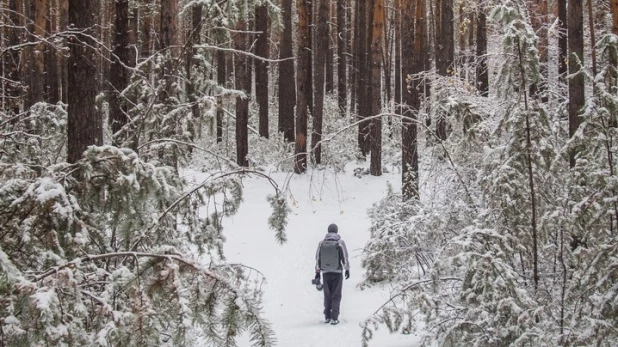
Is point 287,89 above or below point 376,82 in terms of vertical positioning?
above

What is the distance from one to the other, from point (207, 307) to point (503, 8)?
11.6 feet

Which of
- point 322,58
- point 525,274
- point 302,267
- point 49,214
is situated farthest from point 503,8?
point 322,58

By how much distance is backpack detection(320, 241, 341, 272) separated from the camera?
32.4 feet

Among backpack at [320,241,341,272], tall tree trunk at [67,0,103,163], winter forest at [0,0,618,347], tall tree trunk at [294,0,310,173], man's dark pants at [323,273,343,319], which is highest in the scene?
tall tree trunk at [294,0,310,173]

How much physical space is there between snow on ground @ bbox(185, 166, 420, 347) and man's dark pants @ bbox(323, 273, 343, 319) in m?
0.22

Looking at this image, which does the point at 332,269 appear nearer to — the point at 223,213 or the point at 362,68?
the point at 223,213

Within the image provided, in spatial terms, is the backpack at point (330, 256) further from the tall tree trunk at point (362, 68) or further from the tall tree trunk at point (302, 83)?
the tall tree trunk at point (362, 68)

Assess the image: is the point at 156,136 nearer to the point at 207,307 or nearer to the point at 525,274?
the point at 207,307

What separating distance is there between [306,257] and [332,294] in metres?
3.77

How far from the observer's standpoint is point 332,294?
32.2 ft

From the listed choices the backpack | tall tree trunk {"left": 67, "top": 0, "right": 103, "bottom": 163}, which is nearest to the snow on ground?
the backpack

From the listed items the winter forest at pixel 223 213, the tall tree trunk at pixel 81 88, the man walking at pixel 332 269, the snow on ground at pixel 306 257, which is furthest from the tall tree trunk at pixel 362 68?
the tall tree trunk at pixel 81 88

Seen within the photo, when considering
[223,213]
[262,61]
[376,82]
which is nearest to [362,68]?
[262,61]

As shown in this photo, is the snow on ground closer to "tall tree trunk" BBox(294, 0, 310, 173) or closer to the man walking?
the man walking
